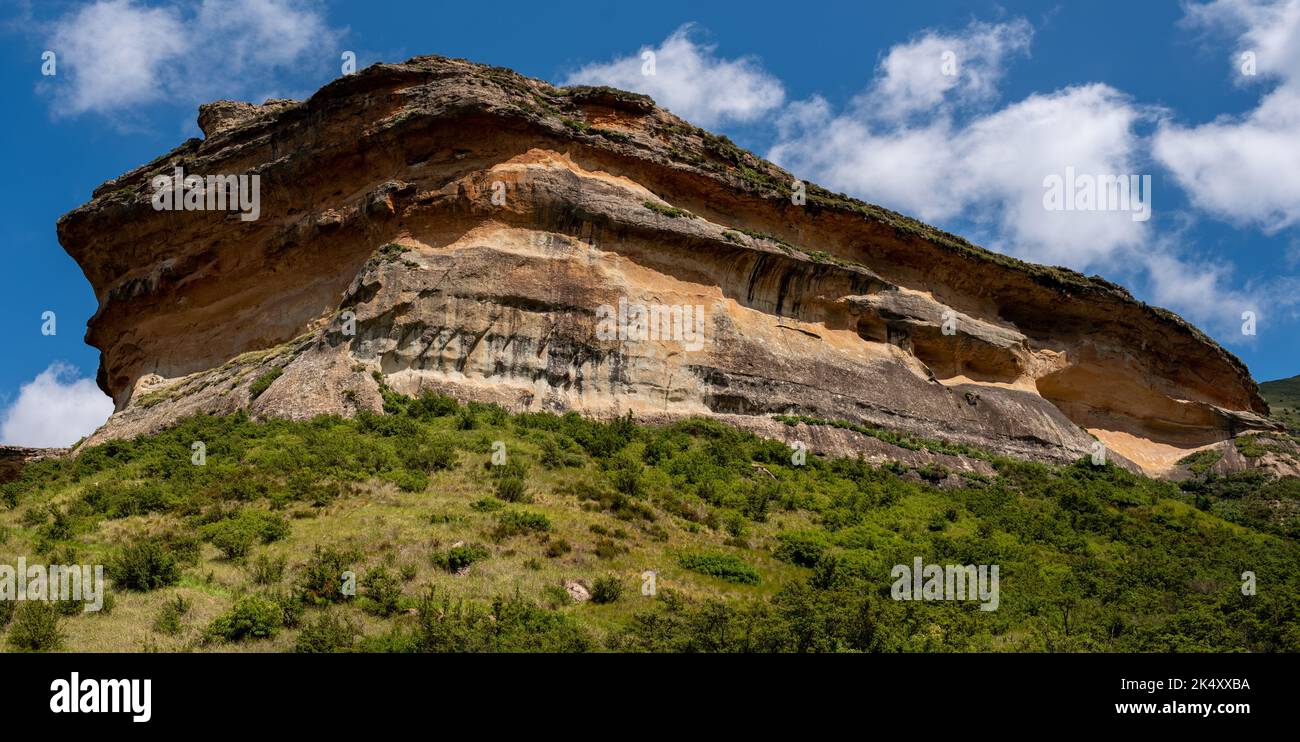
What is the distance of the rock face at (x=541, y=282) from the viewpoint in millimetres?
27234

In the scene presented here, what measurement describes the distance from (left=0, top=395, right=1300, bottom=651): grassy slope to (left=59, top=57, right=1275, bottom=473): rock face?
7.54 feet

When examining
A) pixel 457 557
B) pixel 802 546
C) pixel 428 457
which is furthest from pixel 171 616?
pixel 802 546

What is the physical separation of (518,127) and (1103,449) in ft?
73.1

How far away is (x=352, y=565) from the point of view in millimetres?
15438

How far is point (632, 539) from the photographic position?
18.8m

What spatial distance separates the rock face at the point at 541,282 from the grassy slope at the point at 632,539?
7.54 ft

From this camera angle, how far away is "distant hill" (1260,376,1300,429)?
6287cm

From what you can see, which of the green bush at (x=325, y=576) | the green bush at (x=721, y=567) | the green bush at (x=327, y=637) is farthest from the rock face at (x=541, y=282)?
the green bush at (x=327, y=637)

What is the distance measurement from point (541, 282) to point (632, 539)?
11151mm

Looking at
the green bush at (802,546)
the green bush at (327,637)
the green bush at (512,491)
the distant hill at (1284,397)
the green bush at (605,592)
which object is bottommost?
the green bush at (327,637)

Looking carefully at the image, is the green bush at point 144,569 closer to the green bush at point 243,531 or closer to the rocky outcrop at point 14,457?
the green bush at point 243,531

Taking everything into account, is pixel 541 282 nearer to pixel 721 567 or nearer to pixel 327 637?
pixel 721 567
